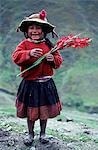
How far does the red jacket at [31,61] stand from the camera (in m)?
3.67

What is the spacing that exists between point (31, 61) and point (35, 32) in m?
0.24

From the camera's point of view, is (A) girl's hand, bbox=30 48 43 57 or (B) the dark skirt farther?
(B) the dark skirt

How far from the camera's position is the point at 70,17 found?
506 inches

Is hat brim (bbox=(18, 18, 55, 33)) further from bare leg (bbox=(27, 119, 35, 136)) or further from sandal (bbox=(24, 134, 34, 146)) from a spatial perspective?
sandal (bbox=(24, 134, 34, 146))

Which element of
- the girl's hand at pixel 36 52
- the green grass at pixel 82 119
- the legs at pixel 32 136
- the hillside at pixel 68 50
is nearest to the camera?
the girl's hand at pixel 36 52

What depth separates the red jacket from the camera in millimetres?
3668

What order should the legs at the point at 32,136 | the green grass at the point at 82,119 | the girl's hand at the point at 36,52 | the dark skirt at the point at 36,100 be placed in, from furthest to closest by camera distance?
the green grass at the point at 82,119, the legs at the point at 32,136, the dark skirt at the point at 36,100, the girl's hand at the point at 36,52

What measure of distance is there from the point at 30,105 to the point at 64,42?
1.93ft

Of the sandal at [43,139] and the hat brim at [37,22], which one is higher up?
the hat brim at [37,22]

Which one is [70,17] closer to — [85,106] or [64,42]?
[85,106]

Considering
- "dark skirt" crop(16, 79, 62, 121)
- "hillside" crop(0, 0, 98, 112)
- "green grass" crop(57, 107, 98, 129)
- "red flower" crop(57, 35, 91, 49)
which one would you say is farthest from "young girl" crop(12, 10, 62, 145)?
"hillside" crop(0, 0, 98, 112)

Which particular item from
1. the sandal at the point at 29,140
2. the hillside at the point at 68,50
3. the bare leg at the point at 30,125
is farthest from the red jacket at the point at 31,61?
the hillside at the point at 68,50

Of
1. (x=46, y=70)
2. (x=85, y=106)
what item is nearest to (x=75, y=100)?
(x=85, y=106)

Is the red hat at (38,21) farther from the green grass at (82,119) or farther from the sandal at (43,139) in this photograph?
the green grass at (82,119)
